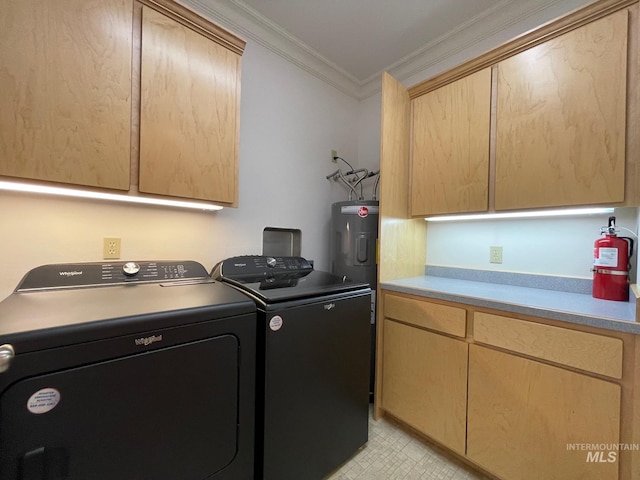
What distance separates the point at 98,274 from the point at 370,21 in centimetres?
237

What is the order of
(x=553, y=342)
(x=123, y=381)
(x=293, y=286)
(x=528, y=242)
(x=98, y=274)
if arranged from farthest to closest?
(x=528, y=242) → (x=293, y=286) → (x=98, y=274) → (x=553, y=342) → (x=123, y=381)

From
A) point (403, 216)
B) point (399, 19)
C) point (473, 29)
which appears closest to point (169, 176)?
point (403, 216)

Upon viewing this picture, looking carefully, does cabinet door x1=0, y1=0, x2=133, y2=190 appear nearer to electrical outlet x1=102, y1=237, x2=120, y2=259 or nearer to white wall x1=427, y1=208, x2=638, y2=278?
electrical outlet x1=102, y1=237, x2=120, y2=259

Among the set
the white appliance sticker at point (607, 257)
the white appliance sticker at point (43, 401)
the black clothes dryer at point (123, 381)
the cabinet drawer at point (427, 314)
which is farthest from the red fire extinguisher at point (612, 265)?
the white appliance sticker at point (43, 401)

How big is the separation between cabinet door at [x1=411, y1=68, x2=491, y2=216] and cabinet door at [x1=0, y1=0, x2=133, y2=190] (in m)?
1.77

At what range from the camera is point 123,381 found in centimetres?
77

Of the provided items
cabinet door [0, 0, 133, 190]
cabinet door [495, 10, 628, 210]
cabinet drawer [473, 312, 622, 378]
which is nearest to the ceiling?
cabinet door [495, 10, 628, 210]

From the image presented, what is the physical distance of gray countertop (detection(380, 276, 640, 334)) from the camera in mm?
1018

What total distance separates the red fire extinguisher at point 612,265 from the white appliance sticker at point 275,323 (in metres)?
1.63

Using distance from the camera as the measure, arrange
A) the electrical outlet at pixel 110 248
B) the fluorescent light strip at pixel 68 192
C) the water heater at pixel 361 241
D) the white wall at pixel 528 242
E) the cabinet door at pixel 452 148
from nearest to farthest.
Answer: the fluorescent light strip at pixel 68 192, the electrical outlet at pixel 110 248, the white wall at pixel 528 242, the cabinet door at pixel 452 148, the water heater at pixel 361 241

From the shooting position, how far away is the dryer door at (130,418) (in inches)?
25.9

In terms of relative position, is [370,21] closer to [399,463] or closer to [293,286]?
[293,286]

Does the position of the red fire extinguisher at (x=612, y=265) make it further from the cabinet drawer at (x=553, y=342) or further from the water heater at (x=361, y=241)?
the water heater at (x=361, y=241)

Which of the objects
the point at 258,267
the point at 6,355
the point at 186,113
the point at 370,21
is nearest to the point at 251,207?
the point at 258,267
